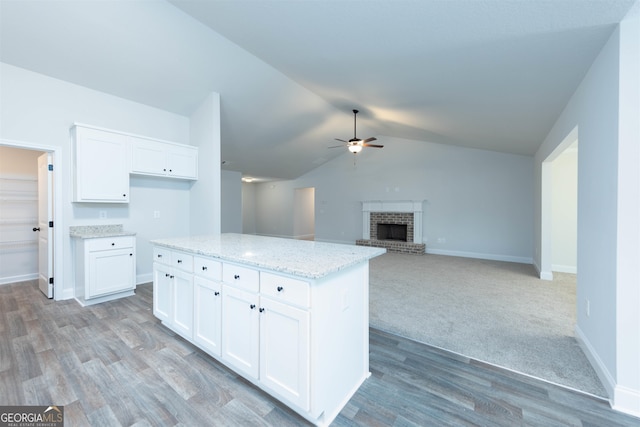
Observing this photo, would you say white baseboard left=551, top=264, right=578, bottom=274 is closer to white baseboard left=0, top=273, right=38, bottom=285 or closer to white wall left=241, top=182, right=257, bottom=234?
white baseboard left=0, top=273, right=38, bottom=285

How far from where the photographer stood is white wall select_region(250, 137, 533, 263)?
625 centimetres

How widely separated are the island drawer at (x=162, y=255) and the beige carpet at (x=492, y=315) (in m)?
2.17

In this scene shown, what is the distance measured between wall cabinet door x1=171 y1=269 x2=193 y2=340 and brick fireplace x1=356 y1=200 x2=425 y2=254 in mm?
5945

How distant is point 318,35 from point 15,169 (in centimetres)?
522

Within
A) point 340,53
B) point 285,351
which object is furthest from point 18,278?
point 340,53

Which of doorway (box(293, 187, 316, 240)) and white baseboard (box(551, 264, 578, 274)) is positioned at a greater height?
doorway (box(293, 187, 316, 240))

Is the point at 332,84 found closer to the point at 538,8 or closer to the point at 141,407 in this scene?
the point at 538,8

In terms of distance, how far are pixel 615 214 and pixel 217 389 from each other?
2.86 metres

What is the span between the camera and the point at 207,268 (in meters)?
2.13

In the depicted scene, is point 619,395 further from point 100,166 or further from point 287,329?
point 100,166

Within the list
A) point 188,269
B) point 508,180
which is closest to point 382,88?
point 188,269

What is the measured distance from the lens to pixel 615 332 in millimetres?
1745

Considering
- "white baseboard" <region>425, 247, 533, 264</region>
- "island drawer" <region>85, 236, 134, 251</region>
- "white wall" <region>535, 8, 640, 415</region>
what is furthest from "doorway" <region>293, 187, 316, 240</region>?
"white wall" <region>535, 8, 640, 415</region>

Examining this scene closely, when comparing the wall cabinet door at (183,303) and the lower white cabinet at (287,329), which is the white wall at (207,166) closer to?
the wall cabinet door at (183,303)
